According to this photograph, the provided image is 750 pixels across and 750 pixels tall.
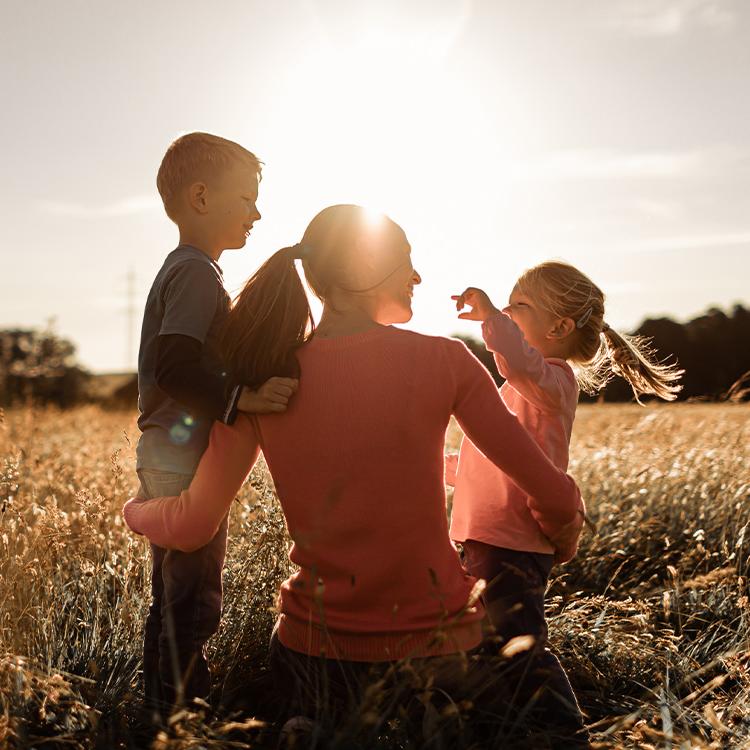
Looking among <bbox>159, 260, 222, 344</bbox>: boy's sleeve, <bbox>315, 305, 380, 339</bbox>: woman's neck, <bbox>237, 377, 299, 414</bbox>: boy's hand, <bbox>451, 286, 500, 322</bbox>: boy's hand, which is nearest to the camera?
<bbox>237, 377, 299, 414</bbox>: boy's hand

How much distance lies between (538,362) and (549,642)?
1170 millimetres

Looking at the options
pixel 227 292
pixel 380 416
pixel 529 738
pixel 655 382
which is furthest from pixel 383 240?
pixel 655 382

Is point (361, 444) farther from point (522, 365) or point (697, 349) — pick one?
point (697, 349)

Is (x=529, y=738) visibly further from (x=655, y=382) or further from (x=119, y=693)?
(x=655, y=382)

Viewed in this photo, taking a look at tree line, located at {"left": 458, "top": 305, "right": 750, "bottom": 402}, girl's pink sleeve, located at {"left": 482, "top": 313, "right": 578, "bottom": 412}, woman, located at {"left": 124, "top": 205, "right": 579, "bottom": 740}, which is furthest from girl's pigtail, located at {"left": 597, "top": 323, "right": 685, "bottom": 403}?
tree line, located at {"left": 458, "top": 305, "right": 750, "bottom": 402}

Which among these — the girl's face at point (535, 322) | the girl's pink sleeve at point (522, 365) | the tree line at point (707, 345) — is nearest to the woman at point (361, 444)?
the girl's pink sleeve at point (522, 365)

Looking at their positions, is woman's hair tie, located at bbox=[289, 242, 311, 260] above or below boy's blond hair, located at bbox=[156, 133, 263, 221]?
below

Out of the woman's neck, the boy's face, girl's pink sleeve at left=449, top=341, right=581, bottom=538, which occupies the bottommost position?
girl's pink sleeve at left=449, top=341, right=581, bottom=538

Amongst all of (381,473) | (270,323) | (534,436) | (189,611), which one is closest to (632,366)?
(534,436)

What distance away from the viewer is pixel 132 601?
297 cm

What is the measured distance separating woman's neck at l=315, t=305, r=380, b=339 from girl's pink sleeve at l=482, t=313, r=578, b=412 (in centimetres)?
57

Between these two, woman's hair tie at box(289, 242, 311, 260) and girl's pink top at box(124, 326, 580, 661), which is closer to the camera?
girl's pink top at box(124, 326, 580, 661)

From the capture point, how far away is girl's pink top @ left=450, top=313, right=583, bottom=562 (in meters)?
2.59

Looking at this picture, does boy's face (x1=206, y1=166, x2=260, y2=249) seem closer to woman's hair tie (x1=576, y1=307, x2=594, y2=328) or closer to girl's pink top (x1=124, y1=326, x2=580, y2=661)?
girl's pink top (x1=124, y1=326, x2=580, y2=661)
